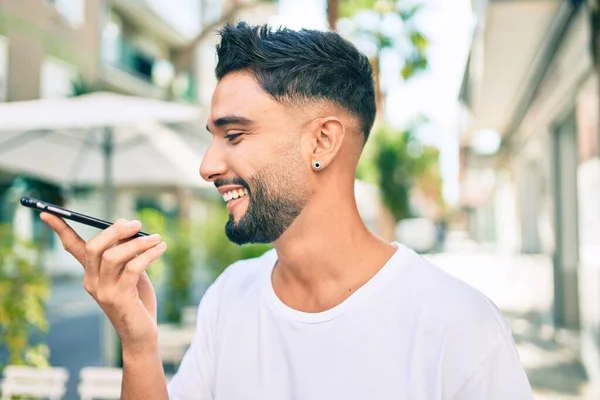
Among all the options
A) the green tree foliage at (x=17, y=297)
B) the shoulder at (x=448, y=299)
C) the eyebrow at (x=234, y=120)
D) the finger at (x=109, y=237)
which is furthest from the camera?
the green tree foliage at (x=17, y=297)

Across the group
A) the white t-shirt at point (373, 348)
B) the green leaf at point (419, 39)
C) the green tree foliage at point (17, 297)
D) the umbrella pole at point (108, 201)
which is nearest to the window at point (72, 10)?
the green leaf at point (419, 39)

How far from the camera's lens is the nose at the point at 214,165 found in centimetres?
147

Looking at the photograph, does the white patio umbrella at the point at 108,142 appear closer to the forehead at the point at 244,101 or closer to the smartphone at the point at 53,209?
the forehead at the point at 244,101

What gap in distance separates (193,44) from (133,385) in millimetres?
12624

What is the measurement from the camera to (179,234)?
8.70 metres

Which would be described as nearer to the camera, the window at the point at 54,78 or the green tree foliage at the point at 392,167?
the window at the point at 54,78

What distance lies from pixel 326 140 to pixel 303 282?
1.16 feet

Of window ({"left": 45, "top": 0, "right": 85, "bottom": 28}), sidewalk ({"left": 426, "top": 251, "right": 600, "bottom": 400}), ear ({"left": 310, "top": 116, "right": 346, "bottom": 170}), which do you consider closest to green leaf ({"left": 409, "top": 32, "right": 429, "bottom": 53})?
sidewalk ({"left": 426, "top": 251, "right": 600, "bottom": 400})

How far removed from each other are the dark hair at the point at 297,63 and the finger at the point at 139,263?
46 centimetres

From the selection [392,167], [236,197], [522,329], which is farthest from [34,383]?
[392,167]

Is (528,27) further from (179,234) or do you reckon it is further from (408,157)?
(408,157)

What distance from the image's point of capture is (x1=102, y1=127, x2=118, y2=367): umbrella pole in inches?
252

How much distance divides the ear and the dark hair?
55 millimetres

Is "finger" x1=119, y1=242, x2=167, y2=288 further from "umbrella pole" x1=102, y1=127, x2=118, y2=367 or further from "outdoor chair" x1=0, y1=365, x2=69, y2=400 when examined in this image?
"umbrella pole" x1=102, y1=127, x2=118, y2=367
